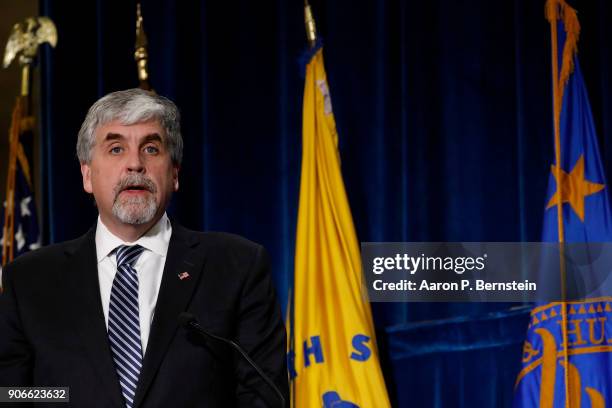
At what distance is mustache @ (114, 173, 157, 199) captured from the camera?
153 centimetres

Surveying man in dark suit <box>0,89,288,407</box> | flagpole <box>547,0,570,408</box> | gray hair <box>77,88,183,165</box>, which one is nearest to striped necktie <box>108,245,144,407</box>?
man in dark suit <box>0,89,288,407</box>

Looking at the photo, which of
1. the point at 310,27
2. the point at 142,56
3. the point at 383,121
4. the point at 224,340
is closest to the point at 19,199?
the point at 142,56

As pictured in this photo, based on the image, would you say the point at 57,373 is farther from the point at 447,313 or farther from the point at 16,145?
the point at 16,145

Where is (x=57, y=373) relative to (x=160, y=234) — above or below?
below

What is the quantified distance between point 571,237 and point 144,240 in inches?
83.7

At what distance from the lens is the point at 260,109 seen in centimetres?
391

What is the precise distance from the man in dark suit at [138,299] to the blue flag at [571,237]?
6.33 feet

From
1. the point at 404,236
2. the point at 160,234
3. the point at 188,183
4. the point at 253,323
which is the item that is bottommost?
the point at 253,323

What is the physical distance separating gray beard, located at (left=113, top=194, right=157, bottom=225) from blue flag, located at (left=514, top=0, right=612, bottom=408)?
207cm

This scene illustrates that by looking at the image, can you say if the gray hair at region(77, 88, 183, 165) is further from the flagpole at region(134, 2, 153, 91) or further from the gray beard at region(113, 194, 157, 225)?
the flagpole at region(134, 2, 153, 91)

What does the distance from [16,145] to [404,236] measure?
6.16 ft

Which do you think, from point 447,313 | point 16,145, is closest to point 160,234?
point 447,313

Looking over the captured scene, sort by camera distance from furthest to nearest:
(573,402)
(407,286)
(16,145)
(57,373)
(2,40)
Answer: (2,40) → (16,145) → (407,286) → (573,402) → (57,373)

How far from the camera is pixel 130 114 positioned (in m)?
1.54
